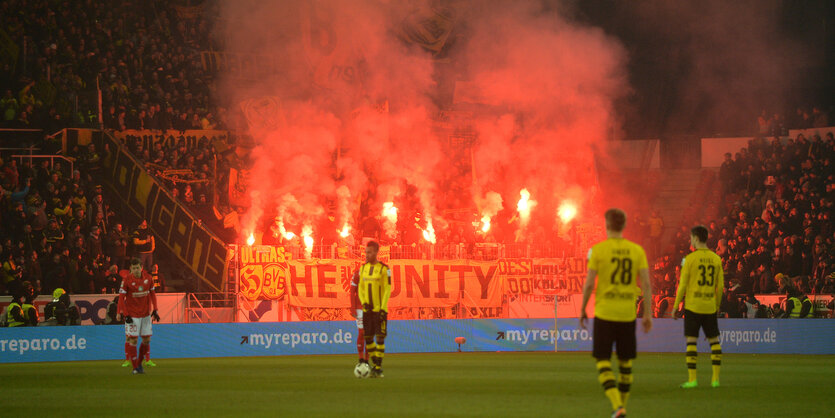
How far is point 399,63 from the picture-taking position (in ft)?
121

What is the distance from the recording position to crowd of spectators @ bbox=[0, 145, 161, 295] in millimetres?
26859

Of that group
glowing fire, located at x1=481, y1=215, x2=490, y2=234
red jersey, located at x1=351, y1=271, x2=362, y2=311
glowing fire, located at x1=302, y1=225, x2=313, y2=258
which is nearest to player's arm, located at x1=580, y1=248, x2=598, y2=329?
red jersey, located at x1=351, y1=271, x2=362, y2=311

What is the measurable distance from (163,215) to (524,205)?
37.5ft

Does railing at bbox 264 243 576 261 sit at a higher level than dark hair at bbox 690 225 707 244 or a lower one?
lower

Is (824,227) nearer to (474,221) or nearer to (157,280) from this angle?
(474,221)

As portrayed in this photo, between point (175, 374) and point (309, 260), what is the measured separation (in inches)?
440

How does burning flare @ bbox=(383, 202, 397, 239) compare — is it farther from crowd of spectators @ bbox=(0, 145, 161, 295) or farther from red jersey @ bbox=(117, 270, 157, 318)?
Answer: red jersey @ bbox=(117, 270, 157, 318)

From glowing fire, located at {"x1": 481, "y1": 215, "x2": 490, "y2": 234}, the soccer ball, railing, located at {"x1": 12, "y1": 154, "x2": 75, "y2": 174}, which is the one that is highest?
railing, located at {"x1": 12, "y1": 154, "x2": 75, "y2": 174}

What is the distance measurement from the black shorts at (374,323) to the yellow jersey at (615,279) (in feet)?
21.5

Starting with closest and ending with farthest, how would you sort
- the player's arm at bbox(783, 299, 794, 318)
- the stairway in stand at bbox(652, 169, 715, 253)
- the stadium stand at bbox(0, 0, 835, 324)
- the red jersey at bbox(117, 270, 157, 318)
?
the red jersey at bbox(117, 270, 157, 318)
the player's arm at bbox(783, 299, 794, 318)
the stadium stand at bbox(0, 0, 835, 324)
the stairway in stand at bbox(652, 169, 715, 253)

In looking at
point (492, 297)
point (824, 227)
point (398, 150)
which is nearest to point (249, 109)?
point (398, 150)

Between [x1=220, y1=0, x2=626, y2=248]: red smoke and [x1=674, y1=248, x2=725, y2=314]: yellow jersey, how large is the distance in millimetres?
19614

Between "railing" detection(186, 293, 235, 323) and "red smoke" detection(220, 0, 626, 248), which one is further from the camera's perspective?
"red smoke" detection(220, 0, 626, 248)

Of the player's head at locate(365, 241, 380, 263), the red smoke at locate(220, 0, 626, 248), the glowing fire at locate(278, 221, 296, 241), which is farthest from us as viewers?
the red smoke at locate(220, 0, 626, 248)
